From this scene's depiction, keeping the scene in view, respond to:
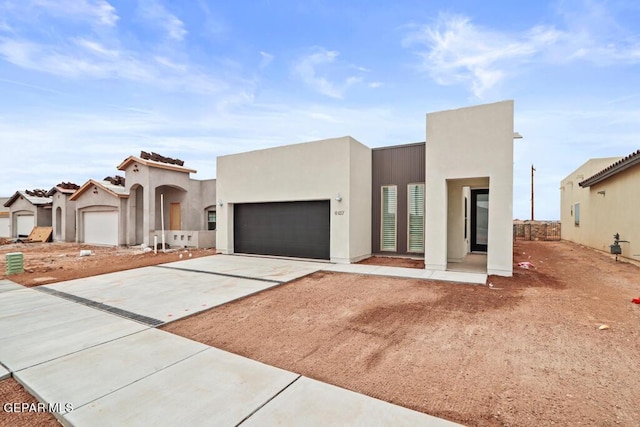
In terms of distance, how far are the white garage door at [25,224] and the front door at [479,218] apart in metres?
34.1

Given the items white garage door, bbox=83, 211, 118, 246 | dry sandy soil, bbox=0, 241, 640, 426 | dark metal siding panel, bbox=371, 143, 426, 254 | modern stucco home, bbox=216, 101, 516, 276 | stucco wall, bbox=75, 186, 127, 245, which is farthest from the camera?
white garage door, bbox=83, 211, 118, 246

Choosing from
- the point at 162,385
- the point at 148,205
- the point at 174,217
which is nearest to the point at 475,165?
the point at 162,385

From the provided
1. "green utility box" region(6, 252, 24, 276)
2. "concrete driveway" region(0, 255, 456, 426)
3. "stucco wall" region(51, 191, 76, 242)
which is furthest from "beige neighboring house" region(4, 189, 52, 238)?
"concrete driveway" region(0, 255, 456, 426)

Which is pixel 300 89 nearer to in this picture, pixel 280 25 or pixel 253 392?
pixel 280 25

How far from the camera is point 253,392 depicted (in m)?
2.62

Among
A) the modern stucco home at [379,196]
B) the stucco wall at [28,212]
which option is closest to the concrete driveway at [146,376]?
the modern stucco home at [379,196]

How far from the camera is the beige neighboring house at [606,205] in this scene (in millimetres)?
9992

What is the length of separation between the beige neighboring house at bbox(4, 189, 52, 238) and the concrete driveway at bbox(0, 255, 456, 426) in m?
26.1

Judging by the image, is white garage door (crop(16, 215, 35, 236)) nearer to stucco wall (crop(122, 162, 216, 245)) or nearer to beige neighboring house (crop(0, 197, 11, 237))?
beige neighboring house (crop(0, 197, 11, 237))

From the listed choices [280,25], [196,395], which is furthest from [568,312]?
[280,25]

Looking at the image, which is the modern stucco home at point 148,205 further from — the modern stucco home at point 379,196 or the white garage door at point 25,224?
the white garage door at point 25,224

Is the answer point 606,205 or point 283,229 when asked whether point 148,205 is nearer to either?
point 283,229

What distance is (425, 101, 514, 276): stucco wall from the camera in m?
7.42

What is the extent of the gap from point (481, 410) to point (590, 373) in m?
1.53
